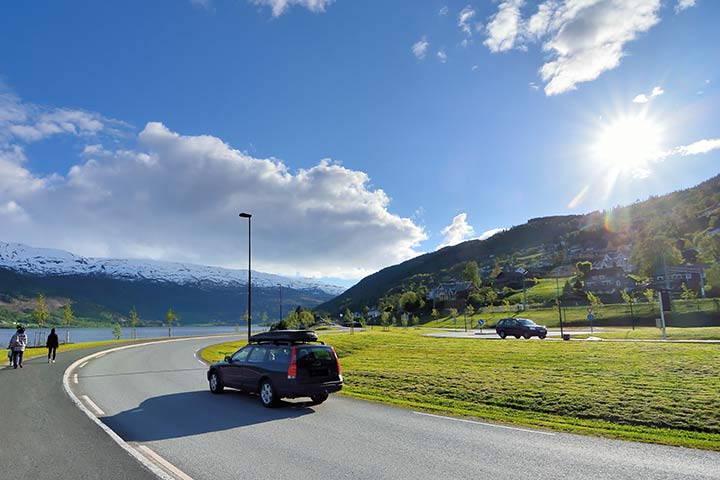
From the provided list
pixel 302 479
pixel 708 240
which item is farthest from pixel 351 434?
pixel 708 240

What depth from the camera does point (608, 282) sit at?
120 meters

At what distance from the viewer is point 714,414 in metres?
9.63

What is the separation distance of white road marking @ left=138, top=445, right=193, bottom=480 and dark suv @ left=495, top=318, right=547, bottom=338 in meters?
36.2

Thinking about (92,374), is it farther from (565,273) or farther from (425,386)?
(565,273)

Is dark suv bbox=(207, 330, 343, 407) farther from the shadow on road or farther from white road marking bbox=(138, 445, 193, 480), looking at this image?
white road marking bbox=(138, 445, 193, 480)

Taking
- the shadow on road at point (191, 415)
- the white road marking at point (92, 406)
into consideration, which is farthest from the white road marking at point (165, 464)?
the white road marking at point (92, 406)

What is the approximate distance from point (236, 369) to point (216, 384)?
3.71ft

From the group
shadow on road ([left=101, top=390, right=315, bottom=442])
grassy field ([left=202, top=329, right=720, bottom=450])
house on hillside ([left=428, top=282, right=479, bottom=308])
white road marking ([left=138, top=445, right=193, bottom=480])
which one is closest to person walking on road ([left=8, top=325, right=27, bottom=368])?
shadow on road ([left=101, top=390, right=315, bottom=442])

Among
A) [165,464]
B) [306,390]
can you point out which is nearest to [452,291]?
[306,390]

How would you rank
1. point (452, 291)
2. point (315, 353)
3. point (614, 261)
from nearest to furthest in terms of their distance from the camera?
1. point (315, 353)
2. point (614, 261)
3. point (452, 291)

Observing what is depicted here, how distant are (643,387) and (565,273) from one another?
157577 mm

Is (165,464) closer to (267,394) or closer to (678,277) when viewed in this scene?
(267,394)

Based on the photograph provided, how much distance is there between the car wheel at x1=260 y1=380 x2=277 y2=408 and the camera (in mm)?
11741

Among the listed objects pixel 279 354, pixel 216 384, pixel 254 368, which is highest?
pixel 279 354
